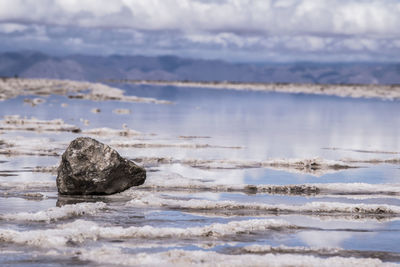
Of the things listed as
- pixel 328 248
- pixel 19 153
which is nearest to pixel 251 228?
pixel 328 248

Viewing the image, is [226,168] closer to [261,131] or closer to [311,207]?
[311,207]

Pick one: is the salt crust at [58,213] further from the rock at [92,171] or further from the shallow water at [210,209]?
the rock at [92,171]

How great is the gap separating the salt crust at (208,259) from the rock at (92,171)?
6.87 metres

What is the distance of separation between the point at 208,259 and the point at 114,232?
276 cm

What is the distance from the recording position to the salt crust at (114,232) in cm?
1423

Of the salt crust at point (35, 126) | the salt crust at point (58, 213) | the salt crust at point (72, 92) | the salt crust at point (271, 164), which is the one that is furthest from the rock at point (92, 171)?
the salt crust at point (72, 92)

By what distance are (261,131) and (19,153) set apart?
1944 cm

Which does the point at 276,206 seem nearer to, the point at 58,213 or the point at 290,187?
the point at 290,187

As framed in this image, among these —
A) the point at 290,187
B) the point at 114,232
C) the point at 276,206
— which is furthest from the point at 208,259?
the point at 290,187

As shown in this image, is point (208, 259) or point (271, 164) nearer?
point (208, 259)

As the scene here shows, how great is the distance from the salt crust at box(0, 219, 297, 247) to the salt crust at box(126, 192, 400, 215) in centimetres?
204

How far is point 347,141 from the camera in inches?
1564

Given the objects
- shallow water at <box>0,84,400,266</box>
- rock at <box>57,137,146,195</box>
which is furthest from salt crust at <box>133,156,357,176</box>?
rock at <box>57,137,146,195</box>

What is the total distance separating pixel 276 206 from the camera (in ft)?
60.8
